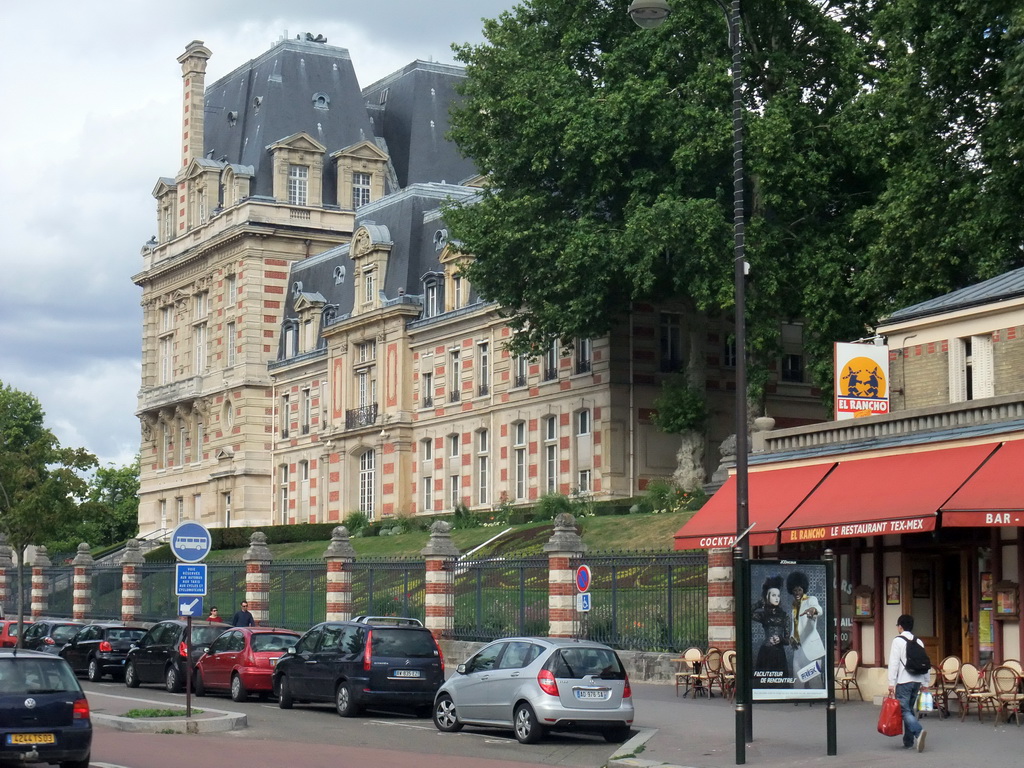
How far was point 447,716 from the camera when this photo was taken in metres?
25.1

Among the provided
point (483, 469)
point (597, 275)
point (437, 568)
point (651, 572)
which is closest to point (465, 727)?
point (651, 572)

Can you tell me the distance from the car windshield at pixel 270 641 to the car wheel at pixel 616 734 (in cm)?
901

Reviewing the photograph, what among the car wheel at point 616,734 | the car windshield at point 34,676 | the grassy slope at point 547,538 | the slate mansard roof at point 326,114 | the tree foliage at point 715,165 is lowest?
the car wheel at point 616,734

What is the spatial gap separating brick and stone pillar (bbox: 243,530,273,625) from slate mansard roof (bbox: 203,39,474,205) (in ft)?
142

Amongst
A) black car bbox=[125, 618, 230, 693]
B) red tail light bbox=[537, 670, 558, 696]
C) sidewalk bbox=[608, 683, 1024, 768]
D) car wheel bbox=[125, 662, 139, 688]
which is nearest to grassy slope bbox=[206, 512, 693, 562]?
black car bbox=[125, 618, 230, 693]

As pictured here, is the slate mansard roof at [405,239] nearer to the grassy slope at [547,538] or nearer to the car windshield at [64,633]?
the grassy slope at [547,538]

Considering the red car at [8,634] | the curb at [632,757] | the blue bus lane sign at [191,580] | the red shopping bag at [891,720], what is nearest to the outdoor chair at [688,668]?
the curb at [632,757]

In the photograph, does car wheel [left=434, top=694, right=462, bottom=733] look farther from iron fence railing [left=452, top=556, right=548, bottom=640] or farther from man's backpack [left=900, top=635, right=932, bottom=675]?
iron fence railing [left=452, top=556, right=548, bottom=640]

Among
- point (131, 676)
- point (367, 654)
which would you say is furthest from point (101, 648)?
point (367, 654)

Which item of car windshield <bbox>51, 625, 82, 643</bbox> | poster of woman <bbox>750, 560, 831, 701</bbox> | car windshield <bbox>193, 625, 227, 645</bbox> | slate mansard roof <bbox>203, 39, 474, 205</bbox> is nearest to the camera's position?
poster of woman <bbox>750, 560, 831, 701</bbox>

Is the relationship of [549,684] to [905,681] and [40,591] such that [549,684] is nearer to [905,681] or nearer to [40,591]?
[905,681]

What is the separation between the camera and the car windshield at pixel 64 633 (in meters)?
40.4

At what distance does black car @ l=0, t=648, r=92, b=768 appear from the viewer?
17.9m

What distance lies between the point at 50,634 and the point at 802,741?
78.7 ft
